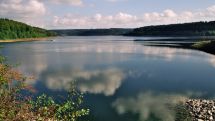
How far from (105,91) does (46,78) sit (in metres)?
15.0

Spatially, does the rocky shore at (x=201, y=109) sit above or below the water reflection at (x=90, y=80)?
above

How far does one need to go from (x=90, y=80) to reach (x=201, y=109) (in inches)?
924

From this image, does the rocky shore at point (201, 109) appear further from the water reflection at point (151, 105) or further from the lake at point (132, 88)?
the lake at point (132, 88)

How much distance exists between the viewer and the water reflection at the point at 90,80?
155ft

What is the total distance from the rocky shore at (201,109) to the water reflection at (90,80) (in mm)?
11111

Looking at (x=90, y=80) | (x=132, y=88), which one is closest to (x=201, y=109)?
(x=132, y=88)

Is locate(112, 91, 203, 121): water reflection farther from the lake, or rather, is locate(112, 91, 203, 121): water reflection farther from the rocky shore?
→ the rocky shore

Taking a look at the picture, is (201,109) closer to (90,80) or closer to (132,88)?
(132,88)

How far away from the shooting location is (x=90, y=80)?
54.4 meters

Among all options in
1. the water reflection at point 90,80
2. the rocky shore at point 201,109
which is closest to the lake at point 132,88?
the water reflection at point 90,80

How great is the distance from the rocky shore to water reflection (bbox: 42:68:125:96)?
11.1m

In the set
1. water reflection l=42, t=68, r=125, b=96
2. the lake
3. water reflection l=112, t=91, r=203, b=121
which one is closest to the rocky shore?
water reflection l=112, t=91, r=203, b=121

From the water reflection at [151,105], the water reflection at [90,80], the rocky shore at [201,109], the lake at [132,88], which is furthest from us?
the water reflection at [90,80]

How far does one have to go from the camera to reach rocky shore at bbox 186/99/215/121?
3092cm
